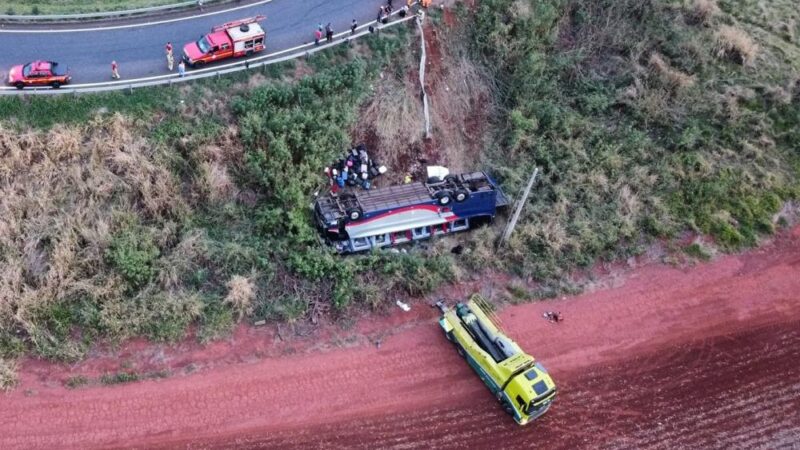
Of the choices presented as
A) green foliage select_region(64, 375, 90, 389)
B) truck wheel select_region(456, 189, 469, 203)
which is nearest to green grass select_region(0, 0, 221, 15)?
truck wheel select_region(456, 189, 469, 203)

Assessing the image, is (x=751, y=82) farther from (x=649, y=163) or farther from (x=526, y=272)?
(x=526, y=272)

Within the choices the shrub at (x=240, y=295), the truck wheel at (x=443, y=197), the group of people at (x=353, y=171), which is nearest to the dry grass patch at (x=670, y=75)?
the truck wheel at (x=443, y=197)

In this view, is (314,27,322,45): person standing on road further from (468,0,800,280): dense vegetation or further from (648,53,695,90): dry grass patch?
(648,53,695,90): dry grass patch

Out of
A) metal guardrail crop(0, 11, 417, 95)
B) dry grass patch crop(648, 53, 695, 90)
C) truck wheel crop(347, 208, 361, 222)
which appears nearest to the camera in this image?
truck wheel crop(347, 208, 361, 222)

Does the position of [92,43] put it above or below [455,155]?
above

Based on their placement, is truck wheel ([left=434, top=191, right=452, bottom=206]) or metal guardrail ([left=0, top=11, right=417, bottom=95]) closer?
truck wheel ([left=434, top=191, right=452, bottom=206])

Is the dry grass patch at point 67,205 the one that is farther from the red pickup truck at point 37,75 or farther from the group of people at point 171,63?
the group of people at point 171,63

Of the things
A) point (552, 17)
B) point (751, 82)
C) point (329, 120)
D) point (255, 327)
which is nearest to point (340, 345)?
point (255, 327)

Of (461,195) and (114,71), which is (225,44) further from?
(461,195)
